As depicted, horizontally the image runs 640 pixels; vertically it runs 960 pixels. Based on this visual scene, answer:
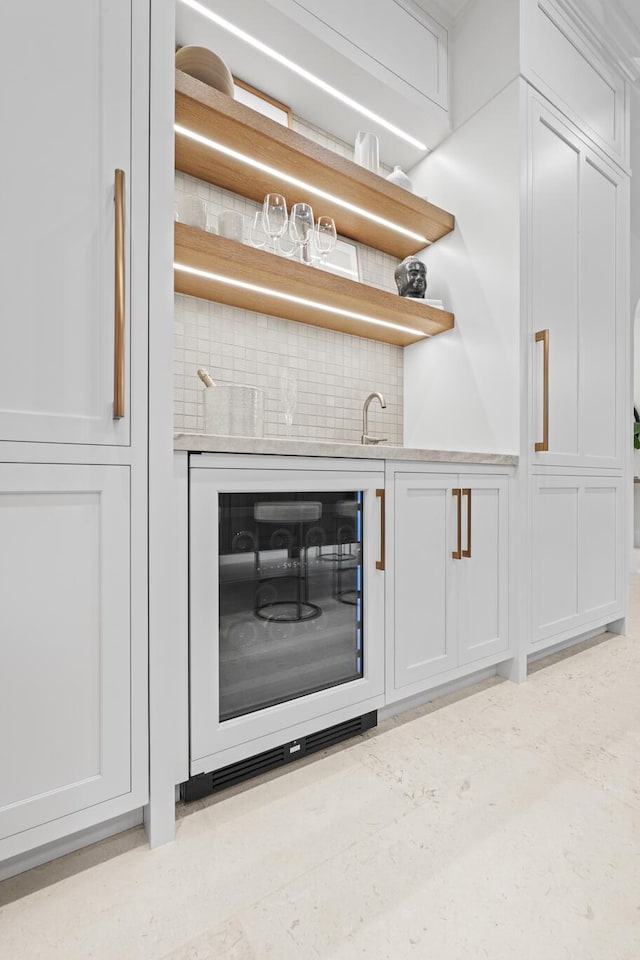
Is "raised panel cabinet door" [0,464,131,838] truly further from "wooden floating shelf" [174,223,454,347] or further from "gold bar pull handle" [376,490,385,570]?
"wooden floating shelf" [174,223,454,347]

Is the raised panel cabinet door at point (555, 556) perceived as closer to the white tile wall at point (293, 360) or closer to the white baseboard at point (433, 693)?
the white baseboard at point (433, 693)

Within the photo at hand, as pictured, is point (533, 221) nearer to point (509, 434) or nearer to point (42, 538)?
point (509, 434)

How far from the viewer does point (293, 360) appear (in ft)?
6.68

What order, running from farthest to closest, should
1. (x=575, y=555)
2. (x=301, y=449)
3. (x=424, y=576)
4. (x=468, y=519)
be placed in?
(x=575, y=555) < (x=468, y=519) < (x=424, y=576) < (x=301, y=449)

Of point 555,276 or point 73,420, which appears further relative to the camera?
point 555,276

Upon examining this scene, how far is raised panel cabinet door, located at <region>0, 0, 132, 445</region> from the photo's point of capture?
2.93 feet

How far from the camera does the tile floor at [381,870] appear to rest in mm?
825

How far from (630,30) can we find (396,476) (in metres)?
2.49

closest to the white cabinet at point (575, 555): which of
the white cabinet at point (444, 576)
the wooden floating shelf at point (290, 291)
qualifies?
the white cabinet at point (444, 576)

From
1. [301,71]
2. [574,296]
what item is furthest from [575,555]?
[301,71]

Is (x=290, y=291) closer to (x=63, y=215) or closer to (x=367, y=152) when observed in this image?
(x=367, y=152)

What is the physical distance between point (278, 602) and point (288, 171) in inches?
62.8

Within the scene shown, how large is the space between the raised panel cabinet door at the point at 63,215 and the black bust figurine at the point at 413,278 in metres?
1.43

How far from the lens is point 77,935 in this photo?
0.84m
